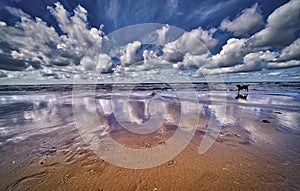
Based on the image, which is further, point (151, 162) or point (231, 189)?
point (151, 162)

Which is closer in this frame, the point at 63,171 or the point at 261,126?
the point at 63,171

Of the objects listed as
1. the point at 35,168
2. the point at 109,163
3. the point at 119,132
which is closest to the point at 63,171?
the point at 35,168

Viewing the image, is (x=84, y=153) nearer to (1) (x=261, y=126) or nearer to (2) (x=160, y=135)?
(2) (x=160, y=135)

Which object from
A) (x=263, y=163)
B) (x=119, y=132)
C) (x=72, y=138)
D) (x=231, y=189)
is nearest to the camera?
(x=231, y=189)

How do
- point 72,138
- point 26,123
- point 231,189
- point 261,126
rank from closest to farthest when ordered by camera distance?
point 231,189
point 72,138
point 261,126
point 26,123

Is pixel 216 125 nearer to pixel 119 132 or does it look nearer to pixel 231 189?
pixel 231 189

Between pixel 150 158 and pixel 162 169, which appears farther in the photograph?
pixel 150 158

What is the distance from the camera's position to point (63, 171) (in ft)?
9.39

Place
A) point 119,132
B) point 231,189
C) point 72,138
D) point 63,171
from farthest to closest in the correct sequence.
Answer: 1. point 119,132
2. point 72,138
3. point 63,171
4. point 231,189

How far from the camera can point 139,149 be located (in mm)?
3799

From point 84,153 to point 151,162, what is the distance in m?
1.85

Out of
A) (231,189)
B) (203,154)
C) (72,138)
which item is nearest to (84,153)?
(72,138)

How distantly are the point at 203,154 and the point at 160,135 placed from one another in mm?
1644

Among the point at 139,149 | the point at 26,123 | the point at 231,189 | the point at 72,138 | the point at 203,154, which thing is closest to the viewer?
the point at 231,189
